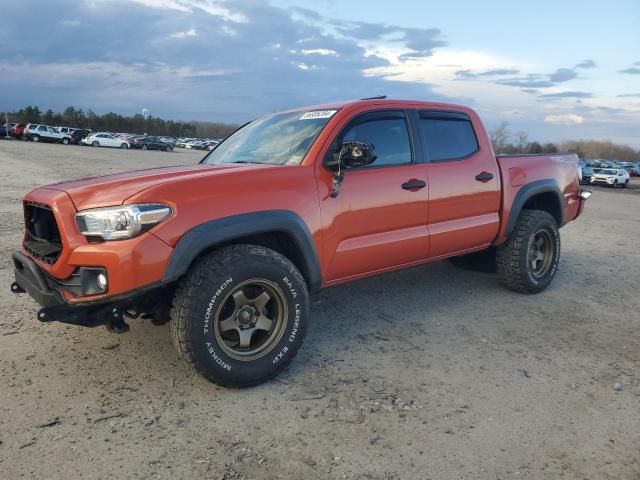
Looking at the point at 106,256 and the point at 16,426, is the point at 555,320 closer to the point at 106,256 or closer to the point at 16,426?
the point at 106,256

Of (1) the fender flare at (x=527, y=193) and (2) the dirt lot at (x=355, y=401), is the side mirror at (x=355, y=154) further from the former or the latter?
(1) the fender flare at (x=527, y=193)

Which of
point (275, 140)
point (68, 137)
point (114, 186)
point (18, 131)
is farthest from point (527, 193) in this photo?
point (18, 131)

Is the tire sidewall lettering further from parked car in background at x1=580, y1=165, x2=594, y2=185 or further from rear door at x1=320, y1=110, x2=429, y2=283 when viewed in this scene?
parked car in background at x1=580, y1=165, x2=594, y2=185

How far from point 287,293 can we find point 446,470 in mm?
1483

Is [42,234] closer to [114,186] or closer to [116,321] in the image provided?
[114,186]

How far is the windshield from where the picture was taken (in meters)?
4.08

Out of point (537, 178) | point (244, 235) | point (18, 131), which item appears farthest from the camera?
point (18, 131)

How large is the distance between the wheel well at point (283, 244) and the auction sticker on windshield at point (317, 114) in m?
1.11

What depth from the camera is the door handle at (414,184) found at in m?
4.37

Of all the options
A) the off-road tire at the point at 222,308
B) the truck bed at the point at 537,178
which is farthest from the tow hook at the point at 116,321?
the truck bed at the point at 537,178

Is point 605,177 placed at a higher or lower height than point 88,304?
lower

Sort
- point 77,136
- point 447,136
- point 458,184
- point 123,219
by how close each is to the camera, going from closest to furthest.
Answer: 1. point 123,219
2. point 458,184
3. point 447,136
4. point 77,136

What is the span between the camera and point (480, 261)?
245 inches

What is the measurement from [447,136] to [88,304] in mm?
3483
